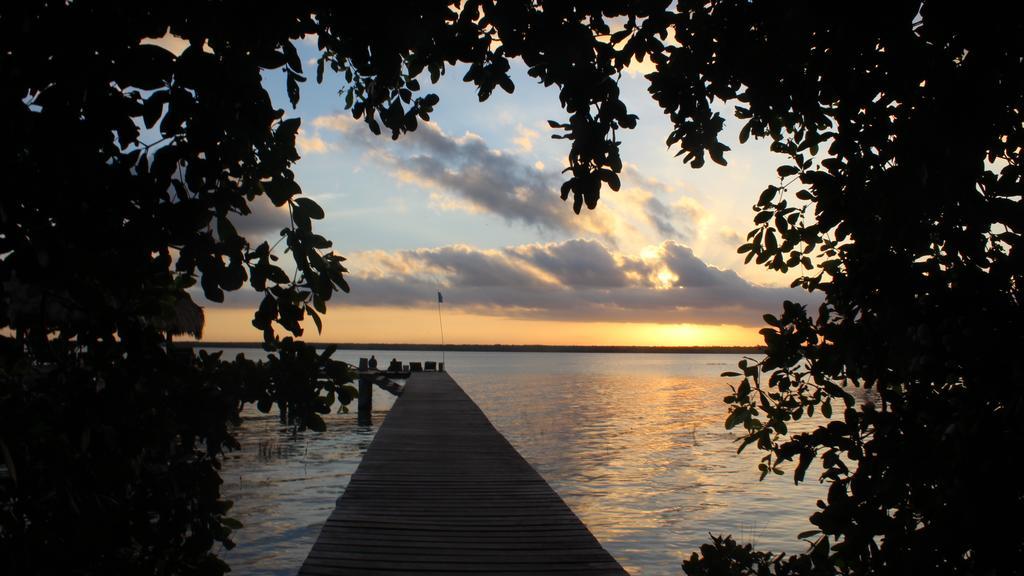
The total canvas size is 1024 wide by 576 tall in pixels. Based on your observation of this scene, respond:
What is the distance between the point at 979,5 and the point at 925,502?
4.68ft

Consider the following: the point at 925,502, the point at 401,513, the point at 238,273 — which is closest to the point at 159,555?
the point at 238,273

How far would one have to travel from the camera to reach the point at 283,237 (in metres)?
2.28

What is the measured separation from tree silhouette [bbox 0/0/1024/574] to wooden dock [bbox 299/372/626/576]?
329cm

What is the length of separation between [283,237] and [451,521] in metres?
5.07

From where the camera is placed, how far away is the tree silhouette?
174 cm

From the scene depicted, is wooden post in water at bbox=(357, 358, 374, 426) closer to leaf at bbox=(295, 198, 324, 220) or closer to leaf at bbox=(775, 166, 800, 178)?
leaf at bbox=(775, 166, 800, 178)

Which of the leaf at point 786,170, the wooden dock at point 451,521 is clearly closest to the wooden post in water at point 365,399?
the wooden dock at point 451,521

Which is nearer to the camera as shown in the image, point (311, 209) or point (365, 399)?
point (311, 209)

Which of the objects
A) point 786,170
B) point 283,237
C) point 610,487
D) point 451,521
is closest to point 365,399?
point 610,487

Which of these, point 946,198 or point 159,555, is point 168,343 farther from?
point 946,198

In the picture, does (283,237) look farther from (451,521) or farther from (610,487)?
(610,487)

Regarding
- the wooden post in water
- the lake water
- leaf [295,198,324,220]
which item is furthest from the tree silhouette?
the wooden post in water

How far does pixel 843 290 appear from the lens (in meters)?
2.88

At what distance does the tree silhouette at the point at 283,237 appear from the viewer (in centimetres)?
174
